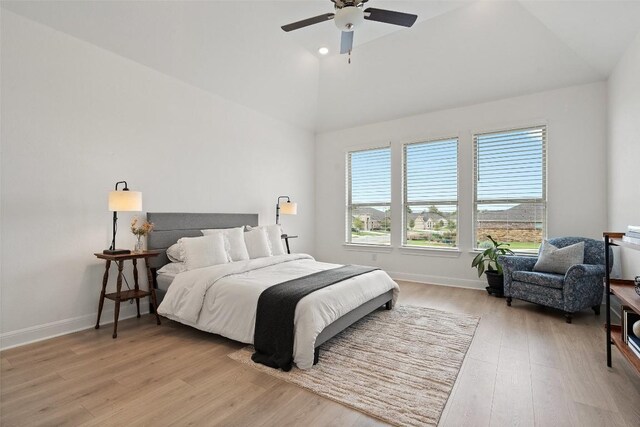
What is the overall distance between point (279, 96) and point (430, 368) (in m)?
4.67

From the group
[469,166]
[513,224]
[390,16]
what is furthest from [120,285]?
[513,224]

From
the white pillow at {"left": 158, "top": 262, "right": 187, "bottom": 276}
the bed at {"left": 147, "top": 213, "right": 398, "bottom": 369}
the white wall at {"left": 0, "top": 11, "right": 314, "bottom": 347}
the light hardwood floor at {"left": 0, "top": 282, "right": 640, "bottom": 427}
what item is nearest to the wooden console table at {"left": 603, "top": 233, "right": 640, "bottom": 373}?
the light hardwood floor at {"left": 0, "top": 282, "right": 640, "bottom": 427}

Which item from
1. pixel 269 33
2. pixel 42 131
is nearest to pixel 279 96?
pixel 269 33

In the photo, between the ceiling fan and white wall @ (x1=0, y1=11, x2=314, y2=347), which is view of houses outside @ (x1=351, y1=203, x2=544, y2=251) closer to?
white wall @ (x1=0, y1=11, x2=314, y2=347)

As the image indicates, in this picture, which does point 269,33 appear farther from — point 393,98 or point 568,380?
point 568,380

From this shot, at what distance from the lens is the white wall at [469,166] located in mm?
4379

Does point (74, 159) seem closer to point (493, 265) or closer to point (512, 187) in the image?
point (493, 265)

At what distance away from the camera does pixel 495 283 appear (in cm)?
461

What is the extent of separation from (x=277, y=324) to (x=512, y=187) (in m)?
4.29

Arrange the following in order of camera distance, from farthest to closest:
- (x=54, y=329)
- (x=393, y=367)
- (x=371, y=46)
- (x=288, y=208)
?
1. (x=288, y=208)
2. (x=371, y=46)
3. (x=54, y=329)
4. (x=393, y=367)

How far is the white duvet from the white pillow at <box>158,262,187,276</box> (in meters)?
0.32

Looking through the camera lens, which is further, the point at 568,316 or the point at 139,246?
the point at 139,246

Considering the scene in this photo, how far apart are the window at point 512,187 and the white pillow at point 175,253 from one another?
4.51 m

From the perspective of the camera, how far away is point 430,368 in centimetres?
250
